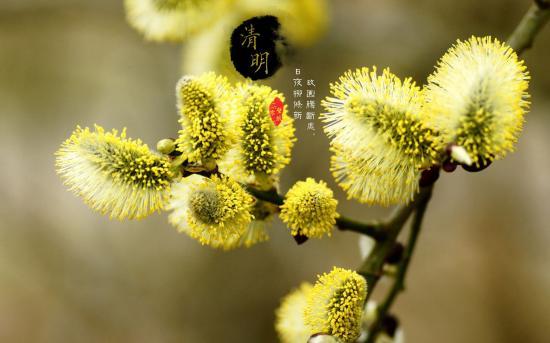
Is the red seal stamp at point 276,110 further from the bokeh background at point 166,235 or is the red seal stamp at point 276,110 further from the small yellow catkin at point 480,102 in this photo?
the bokeh background at point 166,235

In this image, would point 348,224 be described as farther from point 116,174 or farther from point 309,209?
point 116,174

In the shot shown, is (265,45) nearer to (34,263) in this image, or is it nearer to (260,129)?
(260,129)

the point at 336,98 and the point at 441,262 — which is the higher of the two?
the point at 441,262

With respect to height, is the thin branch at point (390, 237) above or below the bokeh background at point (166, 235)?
below

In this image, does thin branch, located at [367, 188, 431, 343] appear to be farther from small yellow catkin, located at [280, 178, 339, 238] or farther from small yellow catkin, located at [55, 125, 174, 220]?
small yellow catkin, located at [55, 125, 174, 220]

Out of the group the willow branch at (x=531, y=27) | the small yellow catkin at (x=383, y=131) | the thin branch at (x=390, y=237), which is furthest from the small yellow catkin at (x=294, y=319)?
the willow branch at (x=531, y=27)

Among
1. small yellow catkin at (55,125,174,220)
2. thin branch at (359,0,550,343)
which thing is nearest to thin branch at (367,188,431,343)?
thin branch at (359,0,550,343)

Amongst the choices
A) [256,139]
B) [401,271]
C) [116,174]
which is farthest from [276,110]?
[401,271]

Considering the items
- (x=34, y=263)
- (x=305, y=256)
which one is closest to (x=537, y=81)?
(x=305, y=256)
